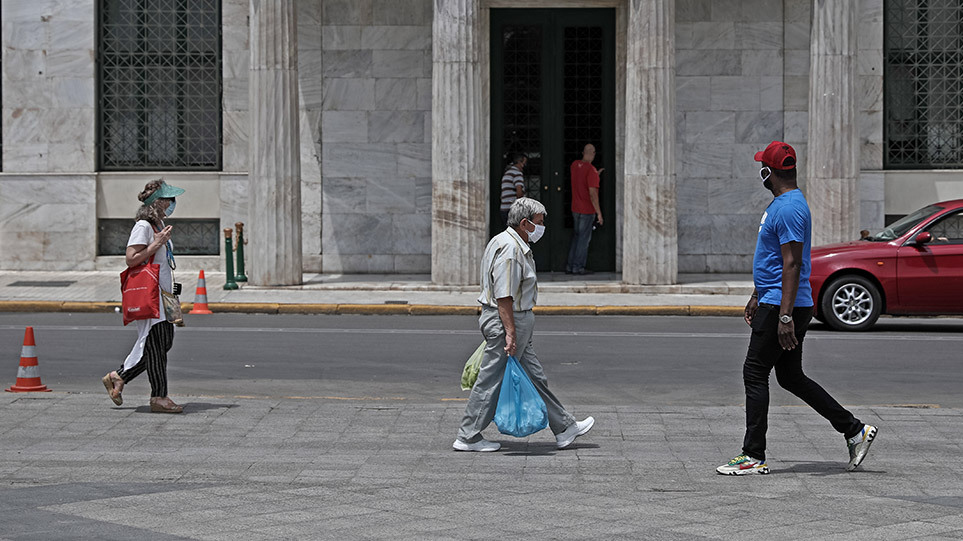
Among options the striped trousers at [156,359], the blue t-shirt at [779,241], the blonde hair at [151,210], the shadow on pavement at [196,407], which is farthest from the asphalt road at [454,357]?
the blue t-shirt at [779,241]

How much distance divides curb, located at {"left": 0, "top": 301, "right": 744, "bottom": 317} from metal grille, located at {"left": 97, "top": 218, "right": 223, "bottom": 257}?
4598 millimetres

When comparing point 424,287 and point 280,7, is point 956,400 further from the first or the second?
point 280,7

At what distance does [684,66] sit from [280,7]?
6915 millimetres

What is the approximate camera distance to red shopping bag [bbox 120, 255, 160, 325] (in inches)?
432

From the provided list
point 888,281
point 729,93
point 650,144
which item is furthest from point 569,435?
point 729,93

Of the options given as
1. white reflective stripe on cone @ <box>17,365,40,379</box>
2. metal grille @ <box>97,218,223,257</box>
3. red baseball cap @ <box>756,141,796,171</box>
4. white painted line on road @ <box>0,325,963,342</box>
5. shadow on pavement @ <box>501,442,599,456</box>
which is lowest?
white painted line on road @ <box>0,325,963,342</box>

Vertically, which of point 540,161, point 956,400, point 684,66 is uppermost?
point 684,66

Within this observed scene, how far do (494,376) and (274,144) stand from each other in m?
13.8

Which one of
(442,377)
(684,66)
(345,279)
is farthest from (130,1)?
(442,377)

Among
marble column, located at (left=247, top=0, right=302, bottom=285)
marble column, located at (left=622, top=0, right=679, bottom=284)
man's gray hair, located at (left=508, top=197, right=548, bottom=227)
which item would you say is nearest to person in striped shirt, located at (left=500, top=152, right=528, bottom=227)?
marble column, located at (left=622, top=0, right=679, bottom=284)

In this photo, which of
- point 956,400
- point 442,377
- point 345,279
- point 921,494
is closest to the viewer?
point 921,494

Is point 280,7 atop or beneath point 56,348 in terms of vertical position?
atop

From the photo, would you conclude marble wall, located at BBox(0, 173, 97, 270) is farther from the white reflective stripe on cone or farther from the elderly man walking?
the elderly man walking

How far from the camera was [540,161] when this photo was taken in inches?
989
